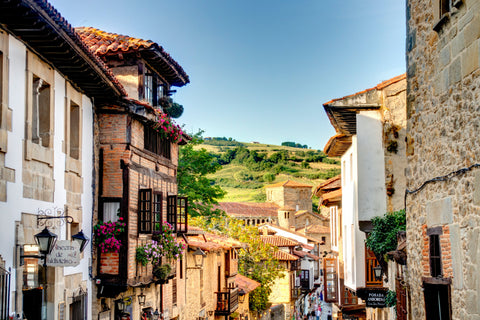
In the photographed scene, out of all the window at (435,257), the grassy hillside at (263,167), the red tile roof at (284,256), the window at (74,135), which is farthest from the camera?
the grassy hillside at (263,167)

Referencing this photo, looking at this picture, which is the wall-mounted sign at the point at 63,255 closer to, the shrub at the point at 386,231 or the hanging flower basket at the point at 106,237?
the hanging flower basket at the point at 106,237

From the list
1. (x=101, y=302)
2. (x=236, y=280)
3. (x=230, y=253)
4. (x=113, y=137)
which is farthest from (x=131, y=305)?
(x=236, y=280)

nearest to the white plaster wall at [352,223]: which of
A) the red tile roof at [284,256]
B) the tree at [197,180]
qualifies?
the tree at [197,180]

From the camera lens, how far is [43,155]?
37.5 feet

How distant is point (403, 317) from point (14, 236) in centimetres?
758

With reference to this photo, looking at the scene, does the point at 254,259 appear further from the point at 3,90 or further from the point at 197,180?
the point at 3,90

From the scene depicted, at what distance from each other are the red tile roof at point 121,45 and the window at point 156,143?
2.05 m

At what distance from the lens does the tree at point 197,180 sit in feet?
127

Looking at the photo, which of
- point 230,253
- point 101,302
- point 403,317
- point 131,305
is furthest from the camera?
point 230,253

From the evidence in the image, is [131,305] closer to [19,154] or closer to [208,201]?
[19,154]

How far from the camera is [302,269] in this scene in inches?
2771

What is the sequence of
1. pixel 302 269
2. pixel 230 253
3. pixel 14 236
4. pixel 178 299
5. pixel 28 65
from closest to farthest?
pixel 14 236
pixel 28 65
pixel 178 299
pixel 230 253
pixel 302 269

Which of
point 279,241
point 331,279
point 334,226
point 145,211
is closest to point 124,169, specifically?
point 145,211

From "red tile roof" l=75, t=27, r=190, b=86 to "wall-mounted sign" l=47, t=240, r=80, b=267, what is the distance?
7.59 metres
